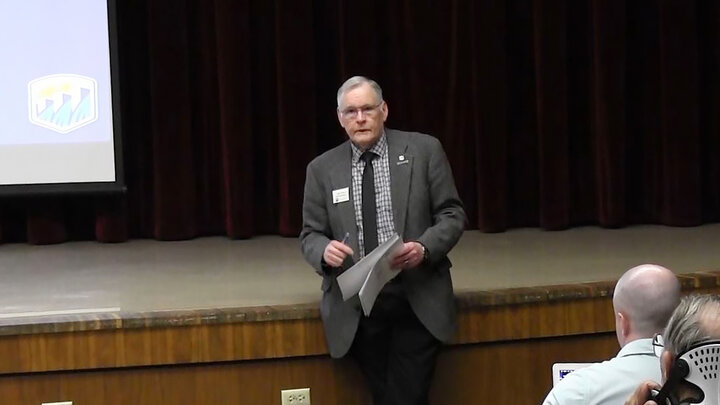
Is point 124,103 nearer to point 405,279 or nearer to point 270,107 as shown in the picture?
point 270,107

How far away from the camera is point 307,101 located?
16.4 ft

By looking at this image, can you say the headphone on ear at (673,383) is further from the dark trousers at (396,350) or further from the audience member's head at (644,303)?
the dark trousers at (396,350)

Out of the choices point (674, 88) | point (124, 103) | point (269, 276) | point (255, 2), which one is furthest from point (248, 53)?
point (674, 88)

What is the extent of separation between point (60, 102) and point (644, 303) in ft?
11.4

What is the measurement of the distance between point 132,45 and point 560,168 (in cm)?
208

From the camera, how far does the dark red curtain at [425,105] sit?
196 inches

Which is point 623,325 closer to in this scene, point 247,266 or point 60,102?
point 247,266

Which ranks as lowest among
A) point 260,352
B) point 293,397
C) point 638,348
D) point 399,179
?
point 293,397

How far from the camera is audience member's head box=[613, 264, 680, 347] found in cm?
182

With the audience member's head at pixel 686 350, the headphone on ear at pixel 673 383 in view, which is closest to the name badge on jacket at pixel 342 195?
Result: the audience member's head at pixel 686 350

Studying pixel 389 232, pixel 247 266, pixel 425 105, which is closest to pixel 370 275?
pixel 389 232

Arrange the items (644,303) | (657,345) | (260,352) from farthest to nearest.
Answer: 1. (260,352)
2. (644,303)
3. (657,345)

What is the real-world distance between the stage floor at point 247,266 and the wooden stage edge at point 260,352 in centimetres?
12

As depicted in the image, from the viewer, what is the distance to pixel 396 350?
3.02 m
